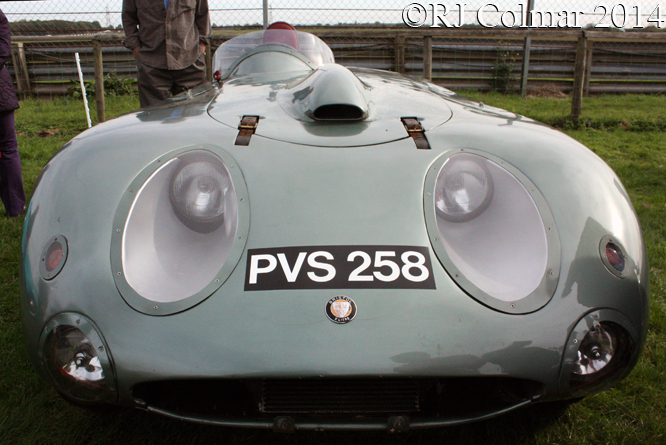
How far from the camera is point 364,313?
1.09 meters

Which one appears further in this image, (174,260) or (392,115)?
(392,115)

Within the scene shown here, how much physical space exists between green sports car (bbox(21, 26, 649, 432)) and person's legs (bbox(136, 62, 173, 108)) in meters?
2.09

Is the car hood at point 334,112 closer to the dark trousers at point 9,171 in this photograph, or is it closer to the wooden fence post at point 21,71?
the dark trousers at point 9,171

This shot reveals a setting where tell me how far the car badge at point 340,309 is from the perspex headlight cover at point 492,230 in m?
0.25

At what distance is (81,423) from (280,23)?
7.28 ft

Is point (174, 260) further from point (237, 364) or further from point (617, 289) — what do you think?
point (617, 289)

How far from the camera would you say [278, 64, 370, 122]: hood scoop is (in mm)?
1548

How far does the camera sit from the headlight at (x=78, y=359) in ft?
3.65

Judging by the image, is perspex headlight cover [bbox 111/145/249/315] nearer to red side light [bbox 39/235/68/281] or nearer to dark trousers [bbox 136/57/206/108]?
red side light [bbox 39/235/68/281]

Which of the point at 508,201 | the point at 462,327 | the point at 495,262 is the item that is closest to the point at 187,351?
the point at 462,327

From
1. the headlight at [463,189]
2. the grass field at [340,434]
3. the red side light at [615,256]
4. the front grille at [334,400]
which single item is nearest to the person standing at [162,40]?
the grass field at [340,434]

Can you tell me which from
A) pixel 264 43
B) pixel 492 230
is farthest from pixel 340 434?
pixel 264 43

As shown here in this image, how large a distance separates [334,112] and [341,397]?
32.7 inches

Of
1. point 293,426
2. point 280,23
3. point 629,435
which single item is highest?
point 280,23
